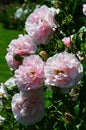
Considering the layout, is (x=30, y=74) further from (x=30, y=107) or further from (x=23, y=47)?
(x=23, y=47)

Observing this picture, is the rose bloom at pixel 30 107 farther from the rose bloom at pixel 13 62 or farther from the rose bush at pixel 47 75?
the rose bloom at pixel 13 62

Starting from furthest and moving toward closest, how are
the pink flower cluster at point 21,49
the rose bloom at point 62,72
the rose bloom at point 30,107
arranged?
the pink flower cluster at point 21,49
the rose bloom at point 30,107
the rose bloom at point 62,72

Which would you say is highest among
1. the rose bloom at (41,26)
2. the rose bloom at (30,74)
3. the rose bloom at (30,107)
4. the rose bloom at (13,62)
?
the rose bloom at (41,26)

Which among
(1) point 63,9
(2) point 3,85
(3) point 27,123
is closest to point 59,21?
(1) point 63,9

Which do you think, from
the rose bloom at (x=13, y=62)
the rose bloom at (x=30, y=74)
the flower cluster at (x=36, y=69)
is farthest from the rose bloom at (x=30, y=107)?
the rose bloom at (x=13, y=62)

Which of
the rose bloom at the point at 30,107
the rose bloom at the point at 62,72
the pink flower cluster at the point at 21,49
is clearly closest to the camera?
the rose bloom at the point at 62,72

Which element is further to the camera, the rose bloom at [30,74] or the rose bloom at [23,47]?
the rose bloom at [23,47]
